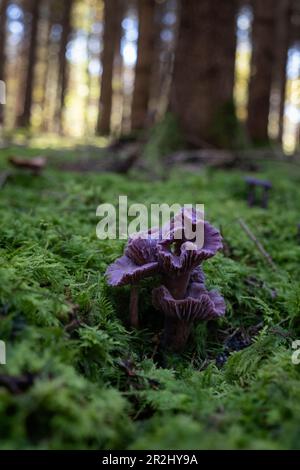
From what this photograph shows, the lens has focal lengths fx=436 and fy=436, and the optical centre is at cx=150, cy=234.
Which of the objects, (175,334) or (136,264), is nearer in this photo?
(136,264)

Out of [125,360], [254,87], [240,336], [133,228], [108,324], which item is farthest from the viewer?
[254,87]

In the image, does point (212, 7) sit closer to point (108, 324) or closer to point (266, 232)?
point (266, 232)

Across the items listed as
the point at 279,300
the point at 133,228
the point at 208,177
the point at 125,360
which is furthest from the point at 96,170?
the point at 125,360

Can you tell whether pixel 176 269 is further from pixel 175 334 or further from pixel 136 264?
pixel 175 334

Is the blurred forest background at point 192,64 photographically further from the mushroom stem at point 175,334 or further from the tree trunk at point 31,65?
the mushroom stem at point 175,334

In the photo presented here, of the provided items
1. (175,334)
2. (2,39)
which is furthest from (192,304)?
(2,39)

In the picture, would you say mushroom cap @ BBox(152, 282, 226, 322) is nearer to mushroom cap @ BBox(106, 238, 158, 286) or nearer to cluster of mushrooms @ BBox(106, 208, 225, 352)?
cluster of mushrooms @ BBox(106, 208, 225, 352)

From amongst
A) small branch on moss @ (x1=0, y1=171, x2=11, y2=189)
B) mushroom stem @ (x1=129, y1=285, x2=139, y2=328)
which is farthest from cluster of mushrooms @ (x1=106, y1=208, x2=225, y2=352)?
small branch on moss @ (x1=0, y1=171, x2=11, y2=189)

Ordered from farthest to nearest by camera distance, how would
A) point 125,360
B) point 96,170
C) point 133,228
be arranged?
point 96,170 < point 133,228 < point 125,360
